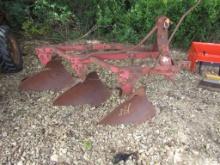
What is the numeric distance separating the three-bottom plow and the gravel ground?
3.9 inches

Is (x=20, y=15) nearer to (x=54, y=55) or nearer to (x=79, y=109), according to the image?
(x=54, y=55)

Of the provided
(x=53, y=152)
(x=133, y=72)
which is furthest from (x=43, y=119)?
(x=133, y=72)

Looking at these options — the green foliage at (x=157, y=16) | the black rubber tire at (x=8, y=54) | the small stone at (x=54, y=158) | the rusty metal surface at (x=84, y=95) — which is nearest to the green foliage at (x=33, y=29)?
the green foliage at (x=157, y=16)

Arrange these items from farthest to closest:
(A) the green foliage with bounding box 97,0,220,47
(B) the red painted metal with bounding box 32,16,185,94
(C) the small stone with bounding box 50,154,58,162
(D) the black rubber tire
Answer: (A) the green foliage with bounding box 97,0,220,47 < (D) the black rubber tire < (B) the red painted metal with bounding box 32,16,185,94 < (C) the small stone with bounding box 50,154,58,162

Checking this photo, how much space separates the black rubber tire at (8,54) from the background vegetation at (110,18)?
1.03 m

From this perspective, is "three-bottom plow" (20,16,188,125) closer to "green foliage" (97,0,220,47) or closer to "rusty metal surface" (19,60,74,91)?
"rusty metal surface" (19,60,74,91)

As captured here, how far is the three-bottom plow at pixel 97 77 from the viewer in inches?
146

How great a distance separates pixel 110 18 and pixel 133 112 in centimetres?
264

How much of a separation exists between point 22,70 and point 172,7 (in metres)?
2.08

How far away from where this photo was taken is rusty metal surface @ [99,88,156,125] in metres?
3.67

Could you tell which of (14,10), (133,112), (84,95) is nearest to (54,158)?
(133,112)

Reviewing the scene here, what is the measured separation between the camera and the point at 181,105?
420 centimetres

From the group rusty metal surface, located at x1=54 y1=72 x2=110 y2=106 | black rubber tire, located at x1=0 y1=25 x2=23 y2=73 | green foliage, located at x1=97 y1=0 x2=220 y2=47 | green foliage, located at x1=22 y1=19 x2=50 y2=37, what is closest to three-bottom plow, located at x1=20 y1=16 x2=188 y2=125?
rusty metal surface, located at x1=54 y1=72 x2=110 y2=106

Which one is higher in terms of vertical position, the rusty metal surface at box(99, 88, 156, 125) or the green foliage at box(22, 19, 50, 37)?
the green foliage at box(22, 19, 50, 37)
